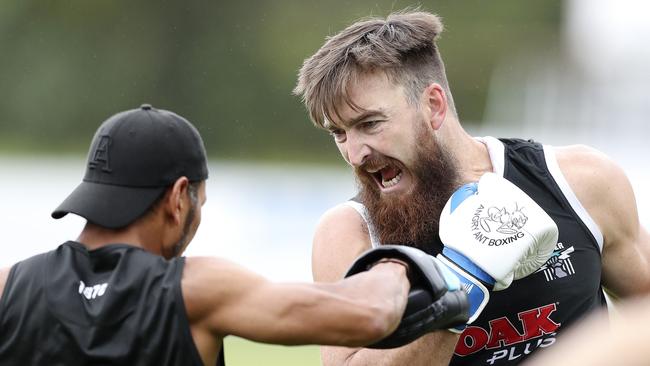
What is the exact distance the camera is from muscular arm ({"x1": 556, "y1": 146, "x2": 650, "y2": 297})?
4.83 m

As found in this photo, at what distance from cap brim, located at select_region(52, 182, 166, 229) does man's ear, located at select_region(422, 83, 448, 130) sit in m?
1.66

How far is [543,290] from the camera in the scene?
468cm

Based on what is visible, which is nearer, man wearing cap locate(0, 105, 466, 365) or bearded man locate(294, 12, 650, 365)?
man wearing cap locate(0, 105, 466, 365)

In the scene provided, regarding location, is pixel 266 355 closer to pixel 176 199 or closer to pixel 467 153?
pixel 467 153

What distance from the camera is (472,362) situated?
15.3 feet

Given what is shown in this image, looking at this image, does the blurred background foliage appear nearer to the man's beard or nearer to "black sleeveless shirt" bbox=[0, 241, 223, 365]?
the man's beard

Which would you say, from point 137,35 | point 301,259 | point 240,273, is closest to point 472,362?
point 240,273

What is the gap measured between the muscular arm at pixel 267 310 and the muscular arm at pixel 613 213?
161cm

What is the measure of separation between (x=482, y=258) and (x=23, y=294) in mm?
1696

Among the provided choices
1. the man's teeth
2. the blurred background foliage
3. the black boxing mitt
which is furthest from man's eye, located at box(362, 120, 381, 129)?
the blurred background foliage

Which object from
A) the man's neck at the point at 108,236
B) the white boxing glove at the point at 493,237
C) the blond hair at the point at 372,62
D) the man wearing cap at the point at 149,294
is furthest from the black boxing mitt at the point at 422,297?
the blond hair at the point at 372,62

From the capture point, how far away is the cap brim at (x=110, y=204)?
144 inches

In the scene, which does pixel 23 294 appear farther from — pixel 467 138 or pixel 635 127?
pixel 635 127

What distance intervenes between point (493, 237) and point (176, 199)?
1.28m
